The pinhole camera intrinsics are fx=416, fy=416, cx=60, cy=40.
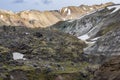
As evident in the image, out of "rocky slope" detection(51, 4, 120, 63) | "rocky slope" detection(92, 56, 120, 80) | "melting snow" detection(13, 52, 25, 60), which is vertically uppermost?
"rocky slope" detection(92, 56, 120, 80)

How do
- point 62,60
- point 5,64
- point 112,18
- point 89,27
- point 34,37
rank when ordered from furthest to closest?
point 89,27 < point 112,18 < point 34,37 < point 62,60 < point 5,64

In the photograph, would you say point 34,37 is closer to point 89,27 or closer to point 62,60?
point 62,60

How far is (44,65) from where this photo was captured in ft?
308

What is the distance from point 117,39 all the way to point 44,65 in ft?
94.9

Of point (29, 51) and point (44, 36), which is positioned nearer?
point (29, 51)

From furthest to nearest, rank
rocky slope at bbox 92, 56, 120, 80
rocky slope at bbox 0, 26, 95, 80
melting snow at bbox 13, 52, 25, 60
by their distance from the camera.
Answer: melting snow at bbox 13, 52, 25, 60, rocky slope at bbox 0, 26, 95, 80, rocky slope at bbox 92, 56, 120, 80

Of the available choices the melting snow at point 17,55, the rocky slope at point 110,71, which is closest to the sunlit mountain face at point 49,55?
the melting snow at point 17,55

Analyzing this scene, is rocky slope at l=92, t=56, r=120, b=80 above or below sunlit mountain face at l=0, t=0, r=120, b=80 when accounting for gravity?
above

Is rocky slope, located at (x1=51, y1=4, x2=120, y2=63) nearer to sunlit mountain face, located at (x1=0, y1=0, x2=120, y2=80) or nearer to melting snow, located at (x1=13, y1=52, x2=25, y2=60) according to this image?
sunlit mountain face, located at (x1=0, y1=0, x2=120, y2=80)

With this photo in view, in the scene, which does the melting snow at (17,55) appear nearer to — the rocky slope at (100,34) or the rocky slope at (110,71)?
the rocky slope at (100,34)

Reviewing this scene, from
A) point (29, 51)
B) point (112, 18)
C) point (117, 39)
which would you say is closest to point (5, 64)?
point (29, 51)

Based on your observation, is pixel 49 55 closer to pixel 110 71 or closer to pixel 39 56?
pixel 39 56

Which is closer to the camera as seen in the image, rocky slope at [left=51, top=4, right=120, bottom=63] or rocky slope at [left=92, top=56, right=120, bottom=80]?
rocky slope at [left=92, top=56, right=120, bottom=80]

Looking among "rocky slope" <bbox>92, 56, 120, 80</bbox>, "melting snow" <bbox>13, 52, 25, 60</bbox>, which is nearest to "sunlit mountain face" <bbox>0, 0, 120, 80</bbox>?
"melting snow" <bbox>13, 52, 25, 60</bbox>
